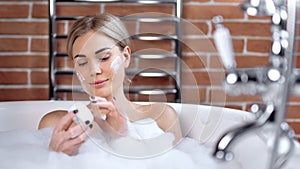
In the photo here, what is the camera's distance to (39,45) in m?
2.22

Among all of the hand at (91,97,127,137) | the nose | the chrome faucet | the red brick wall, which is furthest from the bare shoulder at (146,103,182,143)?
the chrome faucet

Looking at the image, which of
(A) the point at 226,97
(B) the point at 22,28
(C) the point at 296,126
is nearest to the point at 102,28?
(B) the point at 22,28

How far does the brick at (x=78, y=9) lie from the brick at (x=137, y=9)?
0.05 m

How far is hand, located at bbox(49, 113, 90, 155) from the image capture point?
5.14ft

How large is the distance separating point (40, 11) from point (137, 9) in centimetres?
40

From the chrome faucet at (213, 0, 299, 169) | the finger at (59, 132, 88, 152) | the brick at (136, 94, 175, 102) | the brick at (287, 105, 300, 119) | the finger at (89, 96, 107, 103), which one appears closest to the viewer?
the chrome faucet at (213, 0, 299, 169)

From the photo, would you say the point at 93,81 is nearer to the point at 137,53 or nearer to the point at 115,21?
the point at 115,21

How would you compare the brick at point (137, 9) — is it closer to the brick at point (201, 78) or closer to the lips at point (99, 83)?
the brick at point (201, 78)

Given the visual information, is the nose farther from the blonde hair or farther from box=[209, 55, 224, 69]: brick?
box=[209, 55, 224, 69]: brick

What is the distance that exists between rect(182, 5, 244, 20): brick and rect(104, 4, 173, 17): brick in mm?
77

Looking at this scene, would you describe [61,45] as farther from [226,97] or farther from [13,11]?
[226,97]

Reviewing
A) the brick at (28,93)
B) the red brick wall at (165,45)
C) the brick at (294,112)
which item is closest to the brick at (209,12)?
the red brick wall at (165,45)

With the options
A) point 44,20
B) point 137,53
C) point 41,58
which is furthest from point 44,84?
point 137,53

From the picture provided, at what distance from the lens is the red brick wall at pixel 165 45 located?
2201mm
